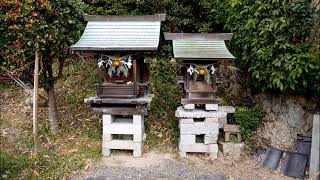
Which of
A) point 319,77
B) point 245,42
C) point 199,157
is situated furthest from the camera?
point 245,42

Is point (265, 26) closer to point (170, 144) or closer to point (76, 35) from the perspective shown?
point (170, 144)

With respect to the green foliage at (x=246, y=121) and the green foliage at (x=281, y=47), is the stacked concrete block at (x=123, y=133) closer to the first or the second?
the green foliage at (x=246, y=121)

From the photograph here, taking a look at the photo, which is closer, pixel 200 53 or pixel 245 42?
pixel 200 53

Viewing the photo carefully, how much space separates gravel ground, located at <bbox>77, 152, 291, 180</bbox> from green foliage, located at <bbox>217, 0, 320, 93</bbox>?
2.22m

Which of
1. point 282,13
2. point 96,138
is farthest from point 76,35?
point 282,13

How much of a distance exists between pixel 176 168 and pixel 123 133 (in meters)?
1.68

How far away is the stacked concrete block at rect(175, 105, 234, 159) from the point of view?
8297 mm

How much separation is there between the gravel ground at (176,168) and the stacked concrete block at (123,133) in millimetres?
258

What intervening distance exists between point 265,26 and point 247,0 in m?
1.38

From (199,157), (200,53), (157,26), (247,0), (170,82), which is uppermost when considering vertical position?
(247,0)

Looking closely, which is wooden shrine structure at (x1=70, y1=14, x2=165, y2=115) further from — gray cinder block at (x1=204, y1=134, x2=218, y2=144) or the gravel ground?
gray cinder block at (x1=204, y1=134, x2=218, y2=144)

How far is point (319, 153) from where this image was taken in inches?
285

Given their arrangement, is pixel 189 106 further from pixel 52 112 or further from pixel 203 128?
pixel 52 112

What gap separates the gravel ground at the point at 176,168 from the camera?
7.56 m
